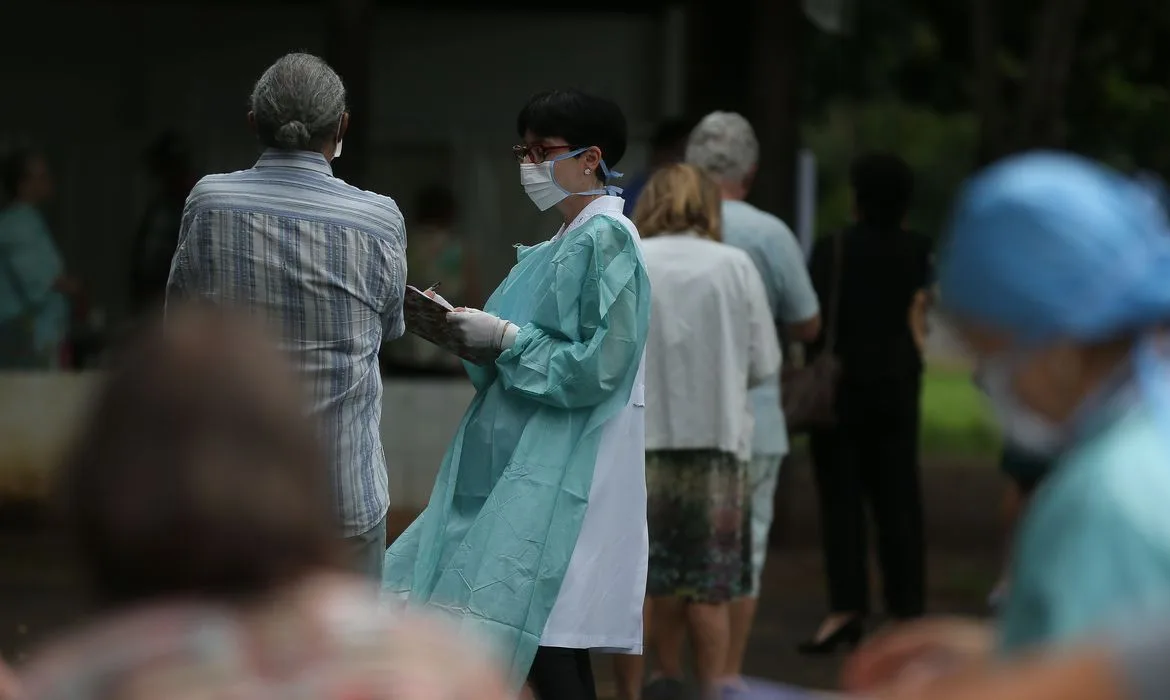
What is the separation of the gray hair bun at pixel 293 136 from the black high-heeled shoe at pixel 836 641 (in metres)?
4.09

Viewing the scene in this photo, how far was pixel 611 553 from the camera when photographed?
15.5 ft

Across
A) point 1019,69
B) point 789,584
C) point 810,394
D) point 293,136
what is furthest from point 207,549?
point 1019,69

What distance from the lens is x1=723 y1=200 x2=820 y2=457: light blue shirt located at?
22.2 ft

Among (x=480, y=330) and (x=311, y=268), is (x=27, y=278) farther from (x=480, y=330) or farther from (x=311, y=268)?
(x=311, y=268)

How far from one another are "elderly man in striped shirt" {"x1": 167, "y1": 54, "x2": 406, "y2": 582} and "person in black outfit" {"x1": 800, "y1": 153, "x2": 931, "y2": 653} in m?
3.64

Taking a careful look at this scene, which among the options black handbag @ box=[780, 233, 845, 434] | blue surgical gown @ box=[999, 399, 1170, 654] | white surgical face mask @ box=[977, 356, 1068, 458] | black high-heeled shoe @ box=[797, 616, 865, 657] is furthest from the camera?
black high-heeled shoe @ box=[797, 616, 865, 657]

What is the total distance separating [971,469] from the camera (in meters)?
15.6

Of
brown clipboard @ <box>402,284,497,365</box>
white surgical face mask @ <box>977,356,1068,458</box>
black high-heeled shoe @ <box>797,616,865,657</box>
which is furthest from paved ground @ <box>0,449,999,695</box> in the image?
white surgical face mask @ <box>977,356,1068,458</box>

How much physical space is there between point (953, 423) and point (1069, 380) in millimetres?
20843

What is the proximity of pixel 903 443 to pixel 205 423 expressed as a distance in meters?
6.25

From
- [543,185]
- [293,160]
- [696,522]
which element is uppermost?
[293,160]

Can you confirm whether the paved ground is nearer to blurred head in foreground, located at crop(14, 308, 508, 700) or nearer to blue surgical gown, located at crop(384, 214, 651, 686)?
blue surgical gown, located at crop(384, 214, 651, 686)

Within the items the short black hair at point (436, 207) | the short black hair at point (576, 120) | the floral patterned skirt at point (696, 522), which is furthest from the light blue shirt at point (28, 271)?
the short black hair at point (576, 120)

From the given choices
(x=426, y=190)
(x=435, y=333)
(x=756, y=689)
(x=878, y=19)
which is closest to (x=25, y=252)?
(x=426, y=190)
